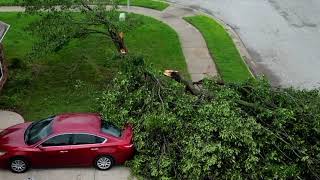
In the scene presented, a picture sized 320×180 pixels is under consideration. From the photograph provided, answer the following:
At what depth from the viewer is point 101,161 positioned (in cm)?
1449

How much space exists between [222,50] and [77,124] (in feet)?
32.4

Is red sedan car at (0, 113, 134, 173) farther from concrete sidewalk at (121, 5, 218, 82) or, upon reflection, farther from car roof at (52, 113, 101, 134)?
concrete sidewalk at (121, 5, 218, 82)

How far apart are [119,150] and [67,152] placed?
138cm

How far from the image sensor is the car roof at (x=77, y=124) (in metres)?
14.3

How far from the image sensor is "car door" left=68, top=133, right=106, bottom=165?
14.2 m

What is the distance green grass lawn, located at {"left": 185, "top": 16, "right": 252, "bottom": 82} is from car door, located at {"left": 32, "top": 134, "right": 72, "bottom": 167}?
25.5 feet

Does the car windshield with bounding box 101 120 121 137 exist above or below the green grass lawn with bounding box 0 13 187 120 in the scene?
above

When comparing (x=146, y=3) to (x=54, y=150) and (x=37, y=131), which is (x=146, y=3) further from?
(x=54, y=150)

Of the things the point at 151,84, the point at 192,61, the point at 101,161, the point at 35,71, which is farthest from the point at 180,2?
the point at 101,161

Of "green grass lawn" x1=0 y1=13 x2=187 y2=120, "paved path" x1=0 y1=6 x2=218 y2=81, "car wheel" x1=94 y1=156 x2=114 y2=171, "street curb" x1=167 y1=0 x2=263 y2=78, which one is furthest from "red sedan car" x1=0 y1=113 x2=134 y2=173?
"street curb" x1=167 y1=0 x2=263 y2=78

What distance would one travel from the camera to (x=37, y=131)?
48.1ft

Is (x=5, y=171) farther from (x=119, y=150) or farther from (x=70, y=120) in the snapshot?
(x=119, y=150)

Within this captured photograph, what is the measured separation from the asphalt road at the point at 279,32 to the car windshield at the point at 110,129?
812 cm

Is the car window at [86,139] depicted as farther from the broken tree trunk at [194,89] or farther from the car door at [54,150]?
the broken tree trunk at [194,89]
